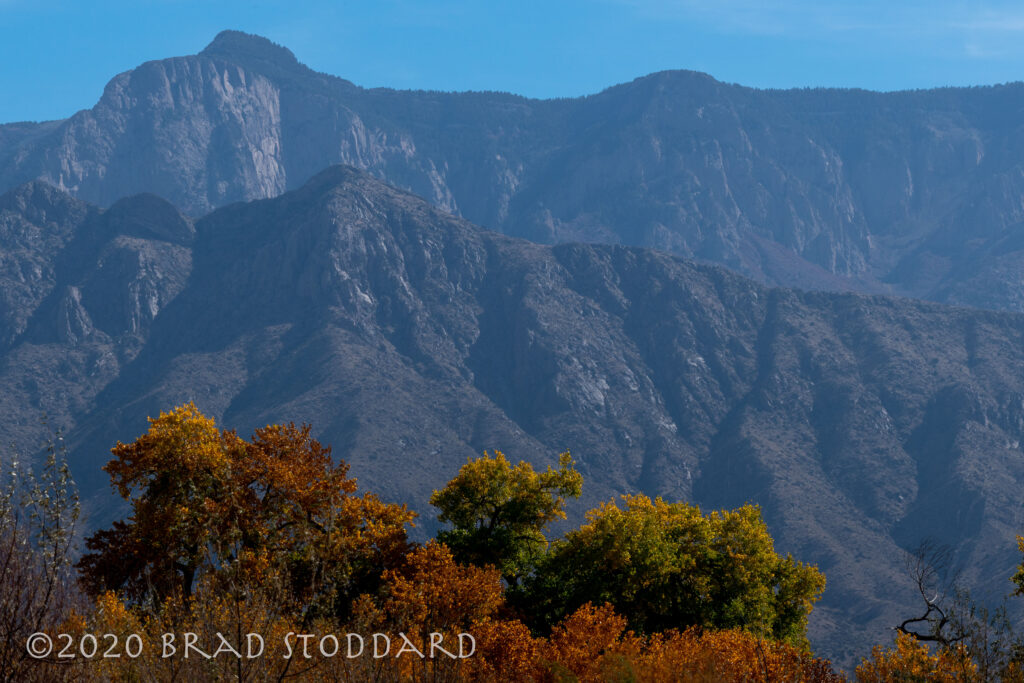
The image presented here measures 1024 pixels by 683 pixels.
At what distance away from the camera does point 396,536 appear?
151 ft

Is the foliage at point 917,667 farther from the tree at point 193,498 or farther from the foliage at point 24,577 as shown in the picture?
the foliage at point 24,577

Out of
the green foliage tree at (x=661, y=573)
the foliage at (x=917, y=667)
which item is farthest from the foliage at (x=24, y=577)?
the green foliage tree at (x=661, y=573)

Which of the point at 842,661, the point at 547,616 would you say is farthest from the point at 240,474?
the point at 842,661

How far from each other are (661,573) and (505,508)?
745 centimetres

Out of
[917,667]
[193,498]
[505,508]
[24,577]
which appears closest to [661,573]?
[505,508]

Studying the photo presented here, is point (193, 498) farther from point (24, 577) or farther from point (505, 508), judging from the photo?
point (24, 577)

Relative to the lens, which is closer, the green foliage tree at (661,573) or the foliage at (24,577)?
the foliage at (24,577)

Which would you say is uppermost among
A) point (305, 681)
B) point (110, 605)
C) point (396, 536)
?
point (396, 536)

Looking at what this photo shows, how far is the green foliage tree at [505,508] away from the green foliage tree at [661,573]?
1.22 meters

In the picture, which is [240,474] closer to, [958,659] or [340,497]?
[340,497]

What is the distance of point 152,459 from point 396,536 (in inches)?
405

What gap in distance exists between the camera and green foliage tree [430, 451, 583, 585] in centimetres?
4931

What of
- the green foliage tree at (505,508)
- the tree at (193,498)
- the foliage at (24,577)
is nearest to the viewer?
the foliage at (24,577)

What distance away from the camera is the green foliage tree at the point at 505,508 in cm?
4931
